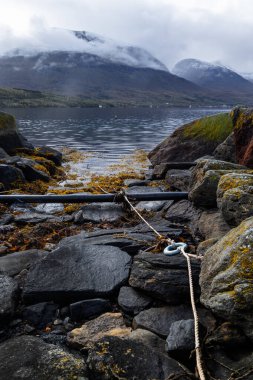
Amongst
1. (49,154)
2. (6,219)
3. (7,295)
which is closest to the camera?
(7,295)

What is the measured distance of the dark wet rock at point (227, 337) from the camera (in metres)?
4.49

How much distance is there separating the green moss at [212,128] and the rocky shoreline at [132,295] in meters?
11.5

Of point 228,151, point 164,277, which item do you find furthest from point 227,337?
point 228,151

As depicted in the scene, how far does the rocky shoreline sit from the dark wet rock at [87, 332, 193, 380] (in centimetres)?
1

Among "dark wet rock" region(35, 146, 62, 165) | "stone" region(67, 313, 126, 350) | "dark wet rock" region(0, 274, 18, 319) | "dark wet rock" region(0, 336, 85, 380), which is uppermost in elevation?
"dark wet rock" region(0, 336, 85, 380)

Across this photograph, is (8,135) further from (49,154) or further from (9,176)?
(9,176)

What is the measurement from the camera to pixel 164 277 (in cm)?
584

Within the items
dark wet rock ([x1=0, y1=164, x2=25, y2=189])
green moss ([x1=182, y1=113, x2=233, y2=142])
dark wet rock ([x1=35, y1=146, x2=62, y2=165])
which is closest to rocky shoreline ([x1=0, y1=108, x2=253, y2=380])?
dark wet rock ([x1=0, y1=164, x2=25, y2=189])

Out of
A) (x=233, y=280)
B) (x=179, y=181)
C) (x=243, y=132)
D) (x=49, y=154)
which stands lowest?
(x=49, y=154)

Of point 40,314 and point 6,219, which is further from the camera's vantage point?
point 6,219

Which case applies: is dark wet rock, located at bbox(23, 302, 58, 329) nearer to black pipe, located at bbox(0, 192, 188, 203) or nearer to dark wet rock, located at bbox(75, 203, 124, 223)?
dark wet rock, located at bbox(75, 203, 124, 223)

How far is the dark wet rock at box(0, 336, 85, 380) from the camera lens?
4.37m

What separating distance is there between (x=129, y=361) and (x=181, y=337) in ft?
2.30

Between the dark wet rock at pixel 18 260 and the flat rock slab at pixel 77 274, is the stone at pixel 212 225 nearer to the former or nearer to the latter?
the flat rock slab at pixel 77 274
